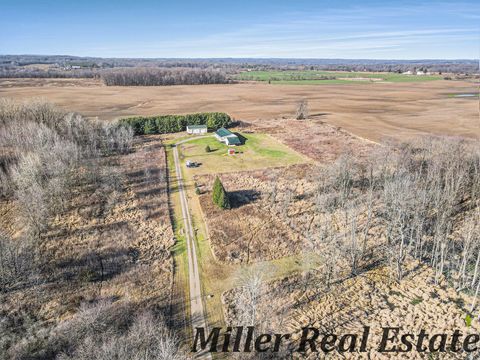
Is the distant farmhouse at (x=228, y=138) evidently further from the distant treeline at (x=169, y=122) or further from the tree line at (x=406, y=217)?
the tree line at (x=406, y=217)

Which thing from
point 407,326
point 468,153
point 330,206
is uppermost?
point 468,153

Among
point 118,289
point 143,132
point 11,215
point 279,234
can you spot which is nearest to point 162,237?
point 118,289

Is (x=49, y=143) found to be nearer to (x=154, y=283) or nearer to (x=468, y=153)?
(x=154, y=283)

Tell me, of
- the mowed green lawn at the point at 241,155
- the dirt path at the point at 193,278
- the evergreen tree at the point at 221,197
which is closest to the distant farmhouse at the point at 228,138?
the mowed green lawn at the point at 241,155

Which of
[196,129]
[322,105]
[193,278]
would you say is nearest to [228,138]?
[196,129]

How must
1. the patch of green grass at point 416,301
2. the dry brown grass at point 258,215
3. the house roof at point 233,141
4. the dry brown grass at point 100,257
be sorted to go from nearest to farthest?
the patch of green grass at point 416,301
the dry brown grass at point 100,257
the dry brown grass at point 258,215
the house roof at point 233,141

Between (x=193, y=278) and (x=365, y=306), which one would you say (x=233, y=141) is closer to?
(x=193, y=278)
